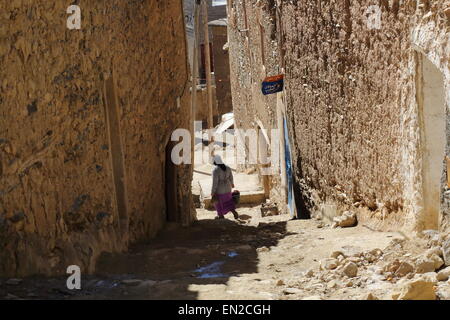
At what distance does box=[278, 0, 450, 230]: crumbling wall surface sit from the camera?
530cm

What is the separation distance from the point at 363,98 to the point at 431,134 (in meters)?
1.45

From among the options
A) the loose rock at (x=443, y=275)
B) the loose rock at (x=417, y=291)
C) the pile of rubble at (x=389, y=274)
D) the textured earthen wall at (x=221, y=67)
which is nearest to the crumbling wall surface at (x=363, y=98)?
the pile of rubble at (x=389, y=274)

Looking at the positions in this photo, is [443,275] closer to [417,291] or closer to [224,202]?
[417,291]

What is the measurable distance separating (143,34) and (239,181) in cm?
829

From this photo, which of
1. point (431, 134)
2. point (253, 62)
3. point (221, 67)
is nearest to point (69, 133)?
point (431, 134)

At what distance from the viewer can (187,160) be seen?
994 centimetres

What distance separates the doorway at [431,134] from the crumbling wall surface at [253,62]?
18.8ft

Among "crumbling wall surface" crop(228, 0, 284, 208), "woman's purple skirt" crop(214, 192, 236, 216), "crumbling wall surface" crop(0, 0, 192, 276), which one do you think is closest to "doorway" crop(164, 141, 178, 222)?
"woman's purple skirt" crop(214, 192, 236, 216)

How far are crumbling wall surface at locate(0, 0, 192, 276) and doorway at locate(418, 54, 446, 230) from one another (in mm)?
2828

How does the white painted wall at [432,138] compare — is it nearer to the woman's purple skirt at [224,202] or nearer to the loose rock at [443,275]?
the loose rock at [443,275]

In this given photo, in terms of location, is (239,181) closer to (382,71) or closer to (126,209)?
(126,209)

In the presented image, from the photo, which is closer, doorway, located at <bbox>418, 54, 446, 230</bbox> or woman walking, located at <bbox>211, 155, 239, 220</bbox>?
doorway, located at <bbox>418, 54, 446, 230</bbox>

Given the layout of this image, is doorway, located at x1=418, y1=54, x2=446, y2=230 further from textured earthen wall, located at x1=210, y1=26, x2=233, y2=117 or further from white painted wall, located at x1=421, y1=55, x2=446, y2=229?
textured earthen wall, located at x1=210, y1=26, x2=233, y2=117
